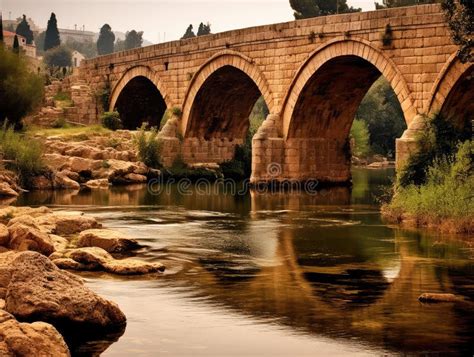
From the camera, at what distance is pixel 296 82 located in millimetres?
33188

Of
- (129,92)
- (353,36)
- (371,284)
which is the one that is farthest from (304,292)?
(129,92)

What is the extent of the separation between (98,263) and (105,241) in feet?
6.48

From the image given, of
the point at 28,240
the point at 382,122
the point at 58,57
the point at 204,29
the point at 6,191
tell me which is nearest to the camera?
the point at 28,240

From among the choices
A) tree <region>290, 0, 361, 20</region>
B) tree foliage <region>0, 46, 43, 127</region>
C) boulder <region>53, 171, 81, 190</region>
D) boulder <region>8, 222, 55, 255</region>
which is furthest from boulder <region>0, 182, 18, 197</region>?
tree <region>290, 0, 361, 20</region>

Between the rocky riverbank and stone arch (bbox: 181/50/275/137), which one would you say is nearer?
the rocky riverbank

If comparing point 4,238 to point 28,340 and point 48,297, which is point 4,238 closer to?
point 48,297

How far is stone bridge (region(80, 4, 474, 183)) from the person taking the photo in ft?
88.6

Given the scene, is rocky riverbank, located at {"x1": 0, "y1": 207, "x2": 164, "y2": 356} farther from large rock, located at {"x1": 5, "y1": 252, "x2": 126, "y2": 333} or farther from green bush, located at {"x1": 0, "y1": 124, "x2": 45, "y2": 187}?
green bush, located at {"x1": 0, "y1": 124, "x2": 45, "y2": 187}

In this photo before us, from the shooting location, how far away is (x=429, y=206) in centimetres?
2227

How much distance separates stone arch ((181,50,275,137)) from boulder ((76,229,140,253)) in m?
17.5

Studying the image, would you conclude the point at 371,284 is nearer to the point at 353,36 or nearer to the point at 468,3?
the point at 468,3

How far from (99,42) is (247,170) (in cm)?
11893

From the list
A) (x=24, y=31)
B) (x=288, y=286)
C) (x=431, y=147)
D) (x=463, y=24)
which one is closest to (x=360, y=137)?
(x=431, y=147)

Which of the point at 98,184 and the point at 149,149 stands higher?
the point at 149,149
